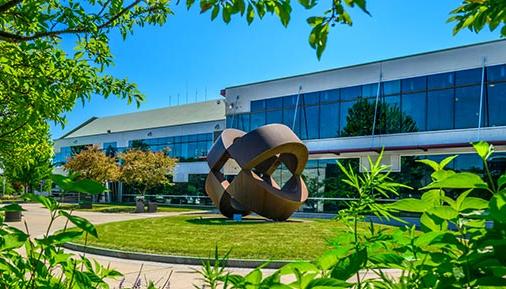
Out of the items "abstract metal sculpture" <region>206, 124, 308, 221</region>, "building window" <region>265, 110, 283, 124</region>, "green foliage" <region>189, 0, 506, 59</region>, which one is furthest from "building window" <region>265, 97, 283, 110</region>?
"green foliage" <region>189, 0, 506, 59</region>

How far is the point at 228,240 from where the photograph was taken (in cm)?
1557

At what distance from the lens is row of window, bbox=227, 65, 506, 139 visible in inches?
1133

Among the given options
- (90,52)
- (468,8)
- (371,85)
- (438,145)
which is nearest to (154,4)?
(90,52)

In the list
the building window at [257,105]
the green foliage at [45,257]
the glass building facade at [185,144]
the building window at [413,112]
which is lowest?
the green foliage at [45,257]

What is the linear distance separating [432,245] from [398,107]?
32860mm

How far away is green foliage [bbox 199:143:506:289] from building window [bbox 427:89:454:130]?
3114cm

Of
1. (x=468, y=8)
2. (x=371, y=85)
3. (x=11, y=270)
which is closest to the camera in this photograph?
(x=11, y=270)

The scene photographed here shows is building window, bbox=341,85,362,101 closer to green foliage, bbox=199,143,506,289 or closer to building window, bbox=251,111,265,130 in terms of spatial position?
building window, bbox=251,111,265,130

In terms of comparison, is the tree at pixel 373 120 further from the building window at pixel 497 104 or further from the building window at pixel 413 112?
the building window at pixel 497 104

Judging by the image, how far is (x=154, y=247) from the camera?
46.0 ft

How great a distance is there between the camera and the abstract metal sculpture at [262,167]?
2173 centimetres

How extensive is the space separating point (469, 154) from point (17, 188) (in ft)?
225

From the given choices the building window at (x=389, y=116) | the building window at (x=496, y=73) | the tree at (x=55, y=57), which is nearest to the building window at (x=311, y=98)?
the building window at (x=389, y=116)

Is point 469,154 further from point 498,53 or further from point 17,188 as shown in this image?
point 17,188
